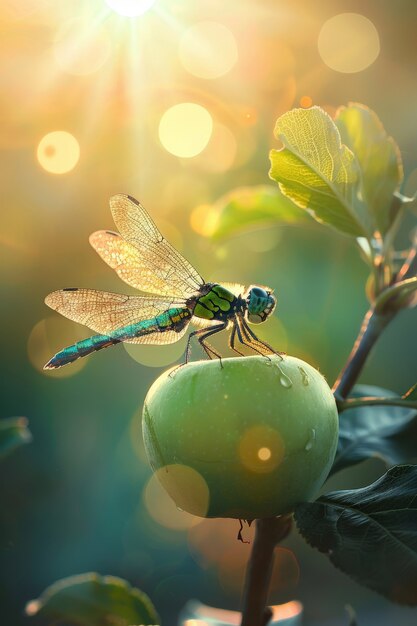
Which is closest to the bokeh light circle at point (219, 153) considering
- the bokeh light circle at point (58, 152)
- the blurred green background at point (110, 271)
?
the blurred green background at point (110, 271)

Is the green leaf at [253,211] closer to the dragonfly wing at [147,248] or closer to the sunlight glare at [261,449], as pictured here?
the dragonfly wing at [147,248]

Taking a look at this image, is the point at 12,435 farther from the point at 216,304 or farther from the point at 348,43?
the point at 348,43

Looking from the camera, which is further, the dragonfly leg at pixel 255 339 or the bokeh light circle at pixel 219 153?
the bokeh light circle at pixel 219 153

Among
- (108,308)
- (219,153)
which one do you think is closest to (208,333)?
(108,308)

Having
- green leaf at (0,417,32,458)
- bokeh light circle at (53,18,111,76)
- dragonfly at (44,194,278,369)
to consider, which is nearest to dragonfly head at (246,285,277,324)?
dragonfly at (44,194,278,369)

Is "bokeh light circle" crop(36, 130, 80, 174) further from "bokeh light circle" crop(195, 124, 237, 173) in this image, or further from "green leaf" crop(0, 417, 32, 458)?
"green leaf" crop(0, 417, 32, 458)
